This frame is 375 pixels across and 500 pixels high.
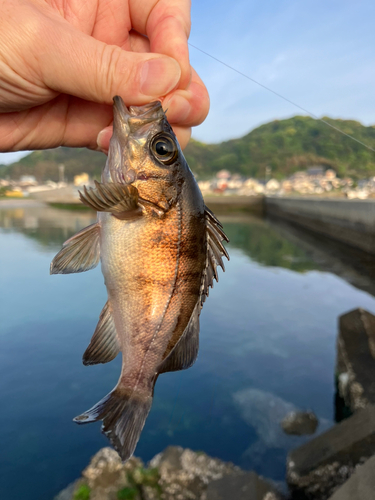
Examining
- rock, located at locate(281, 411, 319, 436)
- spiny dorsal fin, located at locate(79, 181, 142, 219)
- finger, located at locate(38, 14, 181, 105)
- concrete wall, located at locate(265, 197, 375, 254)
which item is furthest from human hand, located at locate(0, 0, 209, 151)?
concrete wall, located at locate(265, 197, 375, 254)

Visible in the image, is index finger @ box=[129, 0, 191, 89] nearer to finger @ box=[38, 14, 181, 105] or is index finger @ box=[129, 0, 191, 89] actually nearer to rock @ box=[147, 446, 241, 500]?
finger @ box=[38, 14, 181, 105]

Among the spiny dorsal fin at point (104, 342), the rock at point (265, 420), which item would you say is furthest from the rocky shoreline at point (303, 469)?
the spiny dorsal fin at point (104, 342)

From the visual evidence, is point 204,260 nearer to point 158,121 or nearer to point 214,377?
point 158,121

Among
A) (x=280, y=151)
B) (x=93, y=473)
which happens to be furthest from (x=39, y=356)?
(x=280, y=151)

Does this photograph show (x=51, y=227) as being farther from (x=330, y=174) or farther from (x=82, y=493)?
(x=330, y=174)

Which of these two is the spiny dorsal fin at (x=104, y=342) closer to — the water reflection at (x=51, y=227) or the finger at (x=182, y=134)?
the finger at (x=182, y=134)
